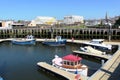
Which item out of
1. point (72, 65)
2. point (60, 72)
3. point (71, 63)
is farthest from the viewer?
point (71, 63)

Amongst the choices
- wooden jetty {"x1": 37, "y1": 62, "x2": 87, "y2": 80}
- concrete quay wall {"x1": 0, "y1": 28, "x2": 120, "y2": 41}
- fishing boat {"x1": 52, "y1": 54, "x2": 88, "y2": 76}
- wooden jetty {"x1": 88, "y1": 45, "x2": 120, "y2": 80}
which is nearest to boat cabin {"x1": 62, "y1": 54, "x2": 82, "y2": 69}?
fishing boat {"x1": 52, "y1": 54, "x2": 88, "y2": 76}

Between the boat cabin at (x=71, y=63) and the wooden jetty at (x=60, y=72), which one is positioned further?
the boat cabin at (x=71, y=63)

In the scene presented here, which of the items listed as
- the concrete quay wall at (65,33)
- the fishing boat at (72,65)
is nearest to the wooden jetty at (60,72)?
the fishing boat at (72,65)

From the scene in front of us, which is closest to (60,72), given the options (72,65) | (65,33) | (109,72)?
(72,65)

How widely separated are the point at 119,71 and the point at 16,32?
58.3m

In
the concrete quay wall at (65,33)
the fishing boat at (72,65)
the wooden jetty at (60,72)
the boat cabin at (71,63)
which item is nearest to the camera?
the wooden jetty at (60,72)

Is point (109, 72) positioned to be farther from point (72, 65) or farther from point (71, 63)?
point (71, 63)

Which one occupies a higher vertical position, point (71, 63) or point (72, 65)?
point (71, 63)

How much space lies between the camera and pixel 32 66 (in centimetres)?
3491

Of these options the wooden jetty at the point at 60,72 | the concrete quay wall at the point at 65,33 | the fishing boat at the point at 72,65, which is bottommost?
the wooden jetty at the point at 60,72

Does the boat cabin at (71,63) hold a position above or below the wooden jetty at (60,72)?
above

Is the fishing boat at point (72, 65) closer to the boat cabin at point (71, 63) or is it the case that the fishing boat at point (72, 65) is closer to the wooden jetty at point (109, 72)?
the boat cabin at point (71, 63)

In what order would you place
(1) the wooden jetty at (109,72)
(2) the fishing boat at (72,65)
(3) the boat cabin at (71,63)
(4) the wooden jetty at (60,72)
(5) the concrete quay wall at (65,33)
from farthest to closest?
(5) the concrete quay wall at (65,33)
(3) the boat cabin at (71,63)
(2) the fishing boat at (72,65)
(4) the wooden jetty at (60,72)
(1) the wooden jetty at (109,72)

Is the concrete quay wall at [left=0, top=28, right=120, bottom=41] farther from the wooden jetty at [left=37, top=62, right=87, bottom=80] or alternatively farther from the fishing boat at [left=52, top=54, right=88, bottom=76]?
the wooden jetty at [left=37, top=62, right=87, bottom=80]
